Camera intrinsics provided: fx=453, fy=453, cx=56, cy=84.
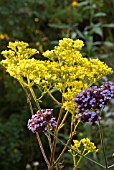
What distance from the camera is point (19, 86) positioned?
3852 millimetres

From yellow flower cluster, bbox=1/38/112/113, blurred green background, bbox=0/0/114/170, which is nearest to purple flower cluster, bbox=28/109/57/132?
yellow flower cluster, bbox=1/38/112/113

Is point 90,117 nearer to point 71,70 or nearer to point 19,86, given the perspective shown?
point 71,70

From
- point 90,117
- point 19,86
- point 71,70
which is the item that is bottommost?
point 90,117

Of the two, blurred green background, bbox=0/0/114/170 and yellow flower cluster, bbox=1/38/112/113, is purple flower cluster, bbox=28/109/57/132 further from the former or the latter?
blurred green background, bbox=0/0/114/170

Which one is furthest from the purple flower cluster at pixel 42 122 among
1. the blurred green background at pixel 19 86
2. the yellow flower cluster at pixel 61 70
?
the blurred green background at pixel 19 86

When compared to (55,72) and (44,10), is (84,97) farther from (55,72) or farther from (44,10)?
(44,10)

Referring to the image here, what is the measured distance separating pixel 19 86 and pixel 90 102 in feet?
8.67

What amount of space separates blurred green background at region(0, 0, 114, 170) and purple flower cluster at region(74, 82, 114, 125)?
200 cm

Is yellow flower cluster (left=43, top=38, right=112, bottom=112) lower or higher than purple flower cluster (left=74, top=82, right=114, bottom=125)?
higher

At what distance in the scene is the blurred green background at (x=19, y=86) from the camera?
3455mm

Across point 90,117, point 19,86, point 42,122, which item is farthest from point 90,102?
point 19,86

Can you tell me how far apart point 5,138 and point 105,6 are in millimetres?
1766

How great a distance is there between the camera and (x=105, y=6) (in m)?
4.52

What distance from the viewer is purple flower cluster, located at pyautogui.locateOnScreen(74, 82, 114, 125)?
1.23m
